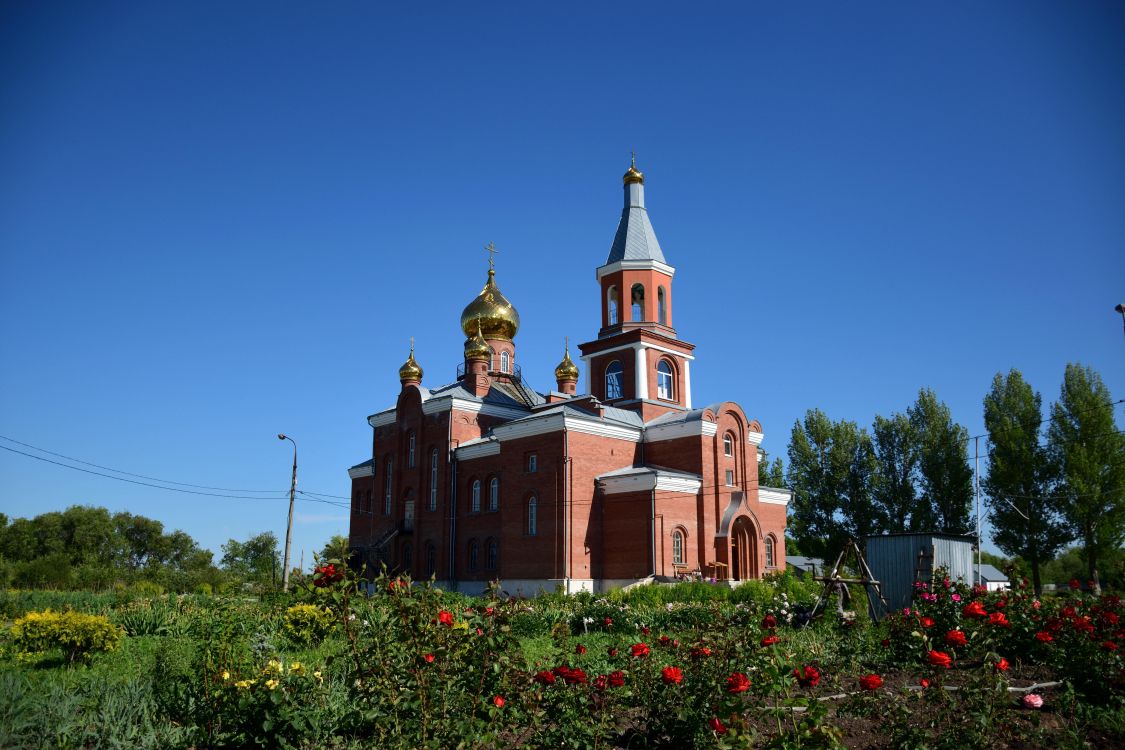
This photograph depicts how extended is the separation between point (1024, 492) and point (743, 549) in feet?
36.4

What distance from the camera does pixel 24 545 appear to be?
160ft

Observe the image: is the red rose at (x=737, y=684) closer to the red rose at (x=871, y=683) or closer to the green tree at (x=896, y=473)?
the red rose at (x=871, y=683)

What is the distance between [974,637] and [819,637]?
139 inches

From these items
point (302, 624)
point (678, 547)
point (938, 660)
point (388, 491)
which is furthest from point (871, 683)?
point (388, 491)

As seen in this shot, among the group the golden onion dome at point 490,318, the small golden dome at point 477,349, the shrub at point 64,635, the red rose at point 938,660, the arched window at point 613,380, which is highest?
the golden onion dome at point 490,318

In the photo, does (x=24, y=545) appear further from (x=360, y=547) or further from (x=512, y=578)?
(x=512, y=578)

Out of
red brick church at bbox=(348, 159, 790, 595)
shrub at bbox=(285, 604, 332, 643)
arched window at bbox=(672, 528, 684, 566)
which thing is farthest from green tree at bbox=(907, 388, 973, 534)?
shrub at bbox=(285, 604, 332, 643)

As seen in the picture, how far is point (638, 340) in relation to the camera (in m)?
29.9

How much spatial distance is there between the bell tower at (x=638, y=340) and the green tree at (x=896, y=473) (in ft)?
32.5

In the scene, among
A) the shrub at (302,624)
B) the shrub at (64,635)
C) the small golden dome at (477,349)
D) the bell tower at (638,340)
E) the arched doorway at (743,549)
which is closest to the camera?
the shrub at (64,635)

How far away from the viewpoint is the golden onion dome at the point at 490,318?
35.5 metres

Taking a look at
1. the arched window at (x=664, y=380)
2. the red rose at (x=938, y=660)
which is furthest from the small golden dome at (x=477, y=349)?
the red rose at (x=938, y=660)

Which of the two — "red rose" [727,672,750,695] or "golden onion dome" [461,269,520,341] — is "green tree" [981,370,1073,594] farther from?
"red rose" [727,672,750,695]

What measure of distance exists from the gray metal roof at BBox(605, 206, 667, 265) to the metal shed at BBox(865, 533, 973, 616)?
17.5 m
